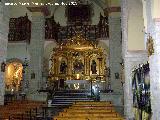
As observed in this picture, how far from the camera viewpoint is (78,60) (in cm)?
2412

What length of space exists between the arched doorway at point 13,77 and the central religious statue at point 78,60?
3.00 m

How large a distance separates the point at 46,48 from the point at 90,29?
413cm

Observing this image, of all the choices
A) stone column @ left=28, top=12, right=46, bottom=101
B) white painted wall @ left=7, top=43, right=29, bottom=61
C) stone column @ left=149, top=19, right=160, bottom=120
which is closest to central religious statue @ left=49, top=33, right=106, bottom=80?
white painted wall @ left=7, top=43, right=29, bottom=61

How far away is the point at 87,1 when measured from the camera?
25.7m

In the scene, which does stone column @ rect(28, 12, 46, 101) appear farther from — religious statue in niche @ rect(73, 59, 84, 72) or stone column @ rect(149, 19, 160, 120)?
stone column @ rect(149, 19, 160, 120)

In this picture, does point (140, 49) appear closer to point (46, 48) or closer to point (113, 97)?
point (113, 97)

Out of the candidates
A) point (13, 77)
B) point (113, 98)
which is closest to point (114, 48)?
point (113, 98)

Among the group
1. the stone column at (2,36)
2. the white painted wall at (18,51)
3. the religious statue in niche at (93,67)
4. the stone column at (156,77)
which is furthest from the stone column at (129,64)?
the white painted wall at (18,51)

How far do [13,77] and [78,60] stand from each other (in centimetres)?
597

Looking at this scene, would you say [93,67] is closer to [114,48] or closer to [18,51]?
[114,48]

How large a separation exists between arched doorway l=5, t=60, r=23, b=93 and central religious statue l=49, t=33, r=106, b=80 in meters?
3.00

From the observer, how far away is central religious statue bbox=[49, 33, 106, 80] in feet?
76.8

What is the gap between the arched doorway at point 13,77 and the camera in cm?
2294

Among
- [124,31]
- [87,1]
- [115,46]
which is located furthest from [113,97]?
[87,1]
